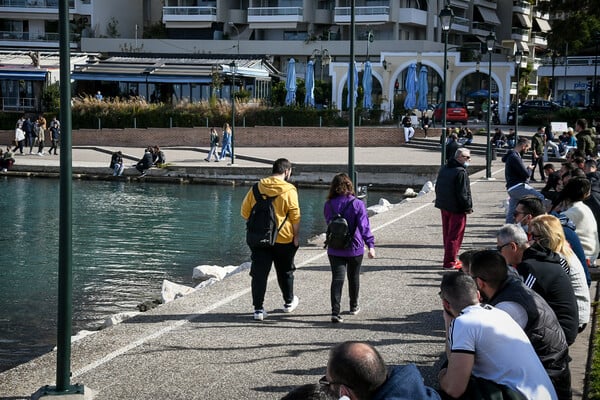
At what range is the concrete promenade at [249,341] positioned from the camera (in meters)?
8.70

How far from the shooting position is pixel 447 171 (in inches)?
554

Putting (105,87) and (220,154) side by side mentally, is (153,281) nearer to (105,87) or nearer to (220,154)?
(220,154)

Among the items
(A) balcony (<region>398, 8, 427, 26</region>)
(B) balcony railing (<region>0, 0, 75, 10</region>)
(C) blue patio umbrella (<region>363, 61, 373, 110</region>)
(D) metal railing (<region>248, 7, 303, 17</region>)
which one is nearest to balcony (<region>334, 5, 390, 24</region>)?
(A) balcony (<region>398, 8, 427, 26</region>)

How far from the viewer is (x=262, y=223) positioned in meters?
10.8

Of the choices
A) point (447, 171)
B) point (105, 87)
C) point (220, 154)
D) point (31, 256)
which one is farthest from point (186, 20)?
point (447, 171)

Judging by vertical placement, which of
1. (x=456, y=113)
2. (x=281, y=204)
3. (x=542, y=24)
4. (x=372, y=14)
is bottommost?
(x=281, y=204)

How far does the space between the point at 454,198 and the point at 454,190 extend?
0.37 feet

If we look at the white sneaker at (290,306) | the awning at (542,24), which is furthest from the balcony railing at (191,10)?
the white sneaker at (290,306)

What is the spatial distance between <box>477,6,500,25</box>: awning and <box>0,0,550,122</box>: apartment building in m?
0.08

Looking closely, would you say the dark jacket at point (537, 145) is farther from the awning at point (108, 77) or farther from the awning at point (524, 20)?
the awning at point (524, 20)

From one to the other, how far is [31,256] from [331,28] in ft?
185

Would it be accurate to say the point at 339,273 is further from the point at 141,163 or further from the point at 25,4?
the point at 25,4

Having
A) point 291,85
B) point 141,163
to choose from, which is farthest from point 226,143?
point 291,85

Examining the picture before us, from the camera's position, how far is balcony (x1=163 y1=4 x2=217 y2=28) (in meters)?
77.1
